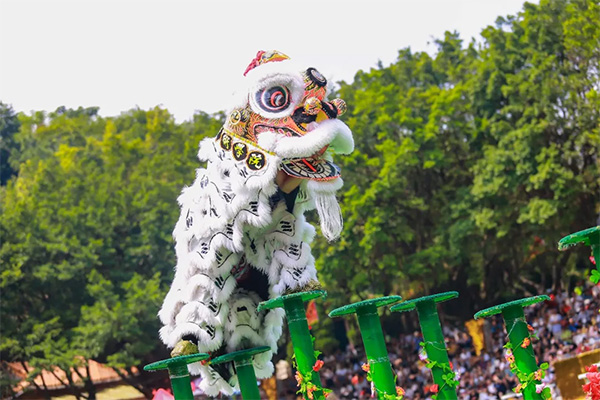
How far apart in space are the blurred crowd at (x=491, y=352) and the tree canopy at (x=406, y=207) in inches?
38.5

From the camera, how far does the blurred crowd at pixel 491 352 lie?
43.9 feet

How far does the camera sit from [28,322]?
15.4 metres

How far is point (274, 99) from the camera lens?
6152 mm

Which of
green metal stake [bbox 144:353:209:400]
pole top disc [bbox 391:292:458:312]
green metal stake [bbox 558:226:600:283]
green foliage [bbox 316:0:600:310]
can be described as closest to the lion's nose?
pole top disc [bbox 391:292:458:312]

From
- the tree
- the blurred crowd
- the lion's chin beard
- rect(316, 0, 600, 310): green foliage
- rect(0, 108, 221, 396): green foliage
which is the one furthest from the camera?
the tree

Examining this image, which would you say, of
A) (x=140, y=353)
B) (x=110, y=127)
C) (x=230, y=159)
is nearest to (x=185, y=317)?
(x=230, y=159)

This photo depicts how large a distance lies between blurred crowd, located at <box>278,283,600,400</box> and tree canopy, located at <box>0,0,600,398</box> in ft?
3.21

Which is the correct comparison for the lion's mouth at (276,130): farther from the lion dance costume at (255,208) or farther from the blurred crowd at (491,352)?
the blurred crowd at (491,352)

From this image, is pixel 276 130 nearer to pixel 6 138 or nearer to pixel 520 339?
pixel 520 339

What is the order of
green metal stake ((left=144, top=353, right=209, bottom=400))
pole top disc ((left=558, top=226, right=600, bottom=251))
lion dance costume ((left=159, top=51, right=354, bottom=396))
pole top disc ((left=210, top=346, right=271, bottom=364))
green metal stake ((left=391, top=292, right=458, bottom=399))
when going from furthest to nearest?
lion dance costume ((left=159, top=51, right=354, bottom=396))
green metal stake ((left=391, top=292, right=458, bottom=399))
pole top disc ((left=210, top=346, right=271, bottom=364))
pole top disc ((left=558, top=226, right=600, bottom=251))
green metal stake ((left=144, top=353, right=209, bottom=400))

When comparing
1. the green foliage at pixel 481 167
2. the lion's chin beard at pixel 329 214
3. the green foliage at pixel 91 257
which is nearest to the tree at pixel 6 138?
the green foliage at pixel 91 257

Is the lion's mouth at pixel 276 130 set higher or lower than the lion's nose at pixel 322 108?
lower

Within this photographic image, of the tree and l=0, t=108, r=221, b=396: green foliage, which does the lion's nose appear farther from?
the tree

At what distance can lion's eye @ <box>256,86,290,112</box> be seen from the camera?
6.15m
